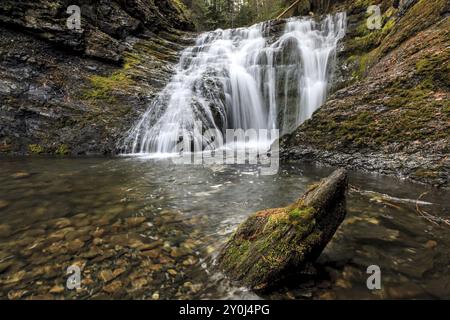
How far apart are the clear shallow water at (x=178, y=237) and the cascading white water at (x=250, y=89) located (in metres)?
5.03

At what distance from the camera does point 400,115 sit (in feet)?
20.3

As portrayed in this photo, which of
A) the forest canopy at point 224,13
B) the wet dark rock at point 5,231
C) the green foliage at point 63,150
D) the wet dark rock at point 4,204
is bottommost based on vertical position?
the wet dark rock at point 5,231

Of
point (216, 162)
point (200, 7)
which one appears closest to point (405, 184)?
point (216, 162)

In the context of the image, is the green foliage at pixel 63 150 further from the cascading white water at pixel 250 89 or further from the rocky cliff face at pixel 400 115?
the rocky cliff face at pixel 400 115

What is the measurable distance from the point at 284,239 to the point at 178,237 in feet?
4.58

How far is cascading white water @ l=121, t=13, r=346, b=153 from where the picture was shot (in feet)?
35.6

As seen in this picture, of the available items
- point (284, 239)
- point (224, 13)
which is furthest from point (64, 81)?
point (224, 13)

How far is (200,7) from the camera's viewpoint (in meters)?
30.7

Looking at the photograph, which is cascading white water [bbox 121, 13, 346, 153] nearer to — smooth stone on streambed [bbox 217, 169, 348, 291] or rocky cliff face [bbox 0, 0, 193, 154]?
rocky cliff face [bbox 0, 0, 193, 154]

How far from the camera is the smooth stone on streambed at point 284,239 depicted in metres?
2.41

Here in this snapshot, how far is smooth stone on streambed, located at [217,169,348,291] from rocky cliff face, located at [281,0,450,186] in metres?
3.45

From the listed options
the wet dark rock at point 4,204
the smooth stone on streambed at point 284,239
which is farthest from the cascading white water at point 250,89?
the smooth stone on streambed at point 284,239

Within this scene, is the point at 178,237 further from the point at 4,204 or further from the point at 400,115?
the point at 400,115

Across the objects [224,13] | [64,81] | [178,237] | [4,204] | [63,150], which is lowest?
[178,237]
